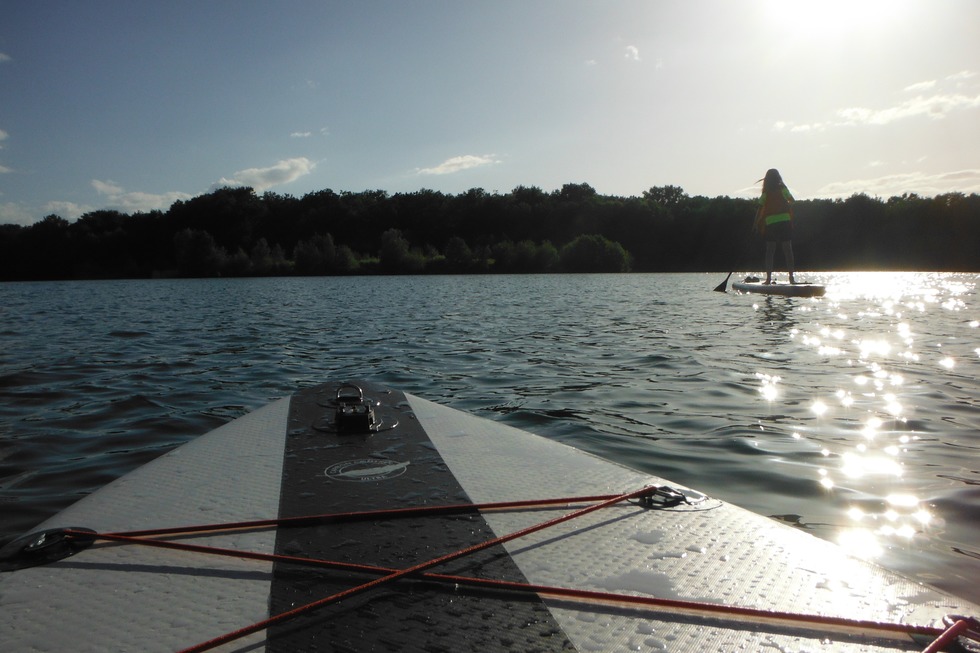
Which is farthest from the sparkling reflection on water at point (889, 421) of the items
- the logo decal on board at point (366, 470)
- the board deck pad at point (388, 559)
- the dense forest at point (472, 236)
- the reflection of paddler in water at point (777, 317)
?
the dense forest at point (472, 236)

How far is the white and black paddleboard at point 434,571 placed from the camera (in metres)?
1.39

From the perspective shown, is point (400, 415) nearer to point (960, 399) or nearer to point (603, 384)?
point (603, 384)

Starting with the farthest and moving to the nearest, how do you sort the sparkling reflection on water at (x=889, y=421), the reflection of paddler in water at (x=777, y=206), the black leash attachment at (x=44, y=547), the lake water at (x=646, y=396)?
the reflection of paddler in water at (x=777, y=206) → the lake water at (x=646, y=396) → the sparkling reflection on water at (x=889, y=421) → the black leash attachment at (x=44, y=547)

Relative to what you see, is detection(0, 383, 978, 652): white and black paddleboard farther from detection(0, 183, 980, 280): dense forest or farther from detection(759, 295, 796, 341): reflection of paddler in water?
detection(0, 183, 980, 280): dense forest

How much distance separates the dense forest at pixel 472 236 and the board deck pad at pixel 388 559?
50271 mm

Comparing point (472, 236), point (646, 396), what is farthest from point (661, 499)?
point (472, 236)

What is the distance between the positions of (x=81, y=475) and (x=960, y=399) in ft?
19.7

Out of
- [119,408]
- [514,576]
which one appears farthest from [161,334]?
[514,576]

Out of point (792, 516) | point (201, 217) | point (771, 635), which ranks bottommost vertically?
point (792, 516)

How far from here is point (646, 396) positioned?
5.27 metres

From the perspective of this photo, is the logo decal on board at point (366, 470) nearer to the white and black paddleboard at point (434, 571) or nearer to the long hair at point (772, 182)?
the white and black paddleboard at point (434, 571)

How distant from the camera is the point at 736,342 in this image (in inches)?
321

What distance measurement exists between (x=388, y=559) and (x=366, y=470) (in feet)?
2.73

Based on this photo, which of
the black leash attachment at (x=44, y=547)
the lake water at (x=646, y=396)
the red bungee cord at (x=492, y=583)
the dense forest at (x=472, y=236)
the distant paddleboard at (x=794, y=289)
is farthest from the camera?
the dense forest at (x=472, y=236)
